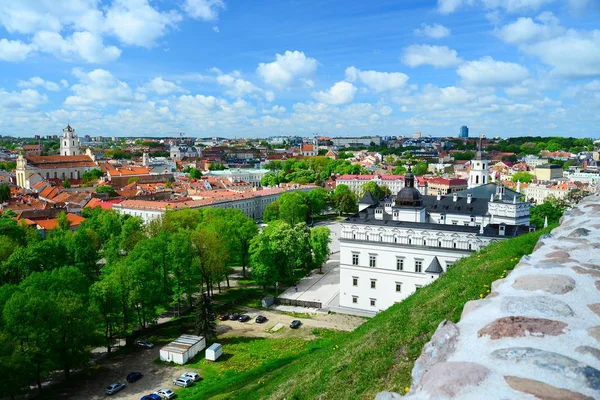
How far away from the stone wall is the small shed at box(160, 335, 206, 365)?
23.0 meters

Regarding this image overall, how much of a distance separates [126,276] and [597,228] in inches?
1046

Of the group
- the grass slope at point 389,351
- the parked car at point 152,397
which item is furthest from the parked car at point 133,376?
the grass slope at point 389,351

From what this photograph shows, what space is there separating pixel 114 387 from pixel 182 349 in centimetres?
460

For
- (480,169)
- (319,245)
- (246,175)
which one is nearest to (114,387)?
(319,245)

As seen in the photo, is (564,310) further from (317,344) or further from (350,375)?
(317,344)

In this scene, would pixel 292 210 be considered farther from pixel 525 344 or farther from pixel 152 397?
pixel 525 344

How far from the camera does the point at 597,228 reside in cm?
1259

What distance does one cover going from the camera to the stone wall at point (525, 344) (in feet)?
17.9

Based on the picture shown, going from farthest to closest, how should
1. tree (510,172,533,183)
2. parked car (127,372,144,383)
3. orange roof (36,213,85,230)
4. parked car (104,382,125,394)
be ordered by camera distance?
1. tree (510,172,533,183)
2. orange roof (36,213,85,230)
3. parked car (127,372,144,383)
4. parked car (104,382,125,394)

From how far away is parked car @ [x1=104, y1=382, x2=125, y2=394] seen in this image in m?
24.1

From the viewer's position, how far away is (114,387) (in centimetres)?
2430

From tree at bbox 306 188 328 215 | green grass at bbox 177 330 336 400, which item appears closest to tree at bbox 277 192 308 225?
tree at bbox 306 188 328 215

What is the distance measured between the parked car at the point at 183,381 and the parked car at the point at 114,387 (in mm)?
2780

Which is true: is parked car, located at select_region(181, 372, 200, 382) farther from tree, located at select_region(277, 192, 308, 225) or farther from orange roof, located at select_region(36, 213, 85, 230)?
tree, located at select_region(277, 192, 308, 225)
